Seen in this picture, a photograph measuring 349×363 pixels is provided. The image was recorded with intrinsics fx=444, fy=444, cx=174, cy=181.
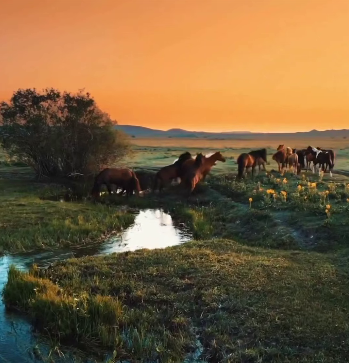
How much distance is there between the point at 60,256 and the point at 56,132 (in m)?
19.4

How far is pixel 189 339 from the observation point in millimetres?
7480

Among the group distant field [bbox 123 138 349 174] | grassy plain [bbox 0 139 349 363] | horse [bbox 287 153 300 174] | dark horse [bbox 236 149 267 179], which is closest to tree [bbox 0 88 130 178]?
distant field [bbox 123 138 349 174]

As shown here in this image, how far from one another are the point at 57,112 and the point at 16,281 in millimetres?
24210

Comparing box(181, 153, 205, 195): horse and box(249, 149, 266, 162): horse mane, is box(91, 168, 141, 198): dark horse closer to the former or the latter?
box(181, 153, 205, 195): horse

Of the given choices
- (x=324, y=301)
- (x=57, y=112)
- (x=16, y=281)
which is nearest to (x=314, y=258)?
(x=324, y=301)

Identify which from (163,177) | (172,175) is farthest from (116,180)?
(172,175)

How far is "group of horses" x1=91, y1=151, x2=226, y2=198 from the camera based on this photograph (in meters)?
24.7

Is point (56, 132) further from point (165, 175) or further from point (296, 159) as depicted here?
point (296, 159)

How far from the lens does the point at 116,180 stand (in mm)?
24734

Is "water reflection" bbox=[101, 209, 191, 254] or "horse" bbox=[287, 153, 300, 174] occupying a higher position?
"horse" bbox=[287, 153, 300, 174]

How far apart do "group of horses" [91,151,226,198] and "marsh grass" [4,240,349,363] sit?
13.2 metres

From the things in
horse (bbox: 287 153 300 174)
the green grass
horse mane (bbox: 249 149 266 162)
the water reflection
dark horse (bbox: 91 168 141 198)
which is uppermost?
horse mane (bbox: 249 149 266 162)

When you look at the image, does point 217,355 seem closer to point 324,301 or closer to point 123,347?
point 123,347

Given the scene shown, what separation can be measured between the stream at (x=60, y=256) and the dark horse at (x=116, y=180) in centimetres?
293
